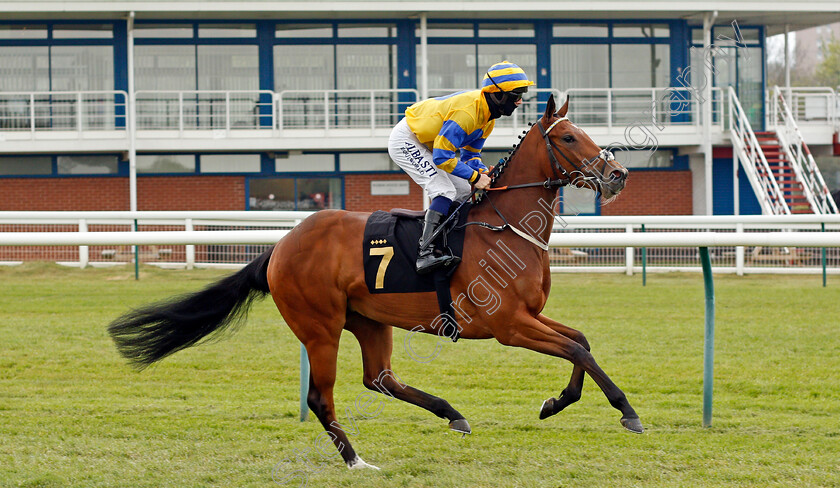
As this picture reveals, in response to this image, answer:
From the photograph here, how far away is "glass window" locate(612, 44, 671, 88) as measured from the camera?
1914 centimetres

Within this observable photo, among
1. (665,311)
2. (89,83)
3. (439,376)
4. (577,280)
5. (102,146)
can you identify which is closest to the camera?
(439,376)

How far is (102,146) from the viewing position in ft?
57.3

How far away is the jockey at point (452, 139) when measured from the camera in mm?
4246

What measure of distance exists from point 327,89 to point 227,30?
7.34 feet

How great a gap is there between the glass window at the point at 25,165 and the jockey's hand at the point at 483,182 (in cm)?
1593

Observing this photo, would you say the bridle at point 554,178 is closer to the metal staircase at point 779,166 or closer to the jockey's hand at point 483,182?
the jockey's hand at point 483,182

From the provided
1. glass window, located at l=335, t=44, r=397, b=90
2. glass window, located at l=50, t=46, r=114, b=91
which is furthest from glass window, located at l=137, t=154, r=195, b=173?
glass window, located at l=335, t=44, r=397, b=90

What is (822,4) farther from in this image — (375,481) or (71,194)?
(375,481)

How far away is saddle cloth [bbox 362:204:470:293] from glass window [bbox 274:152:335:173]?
47.2 feet

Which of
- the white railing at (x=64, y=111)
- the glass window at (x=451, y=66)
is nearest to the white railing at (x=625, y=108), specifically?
the glass window at (x=451, y=66)

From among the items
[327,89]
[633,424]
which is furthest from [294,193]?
[633,424]

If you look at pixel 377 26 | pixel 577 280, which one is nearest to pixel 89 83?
pixel 377 26

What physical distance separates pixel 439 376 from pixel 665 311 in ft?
11.8

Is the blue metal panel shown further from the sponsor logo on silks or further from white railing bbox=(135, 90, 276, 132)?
the sponsor logo on silks
